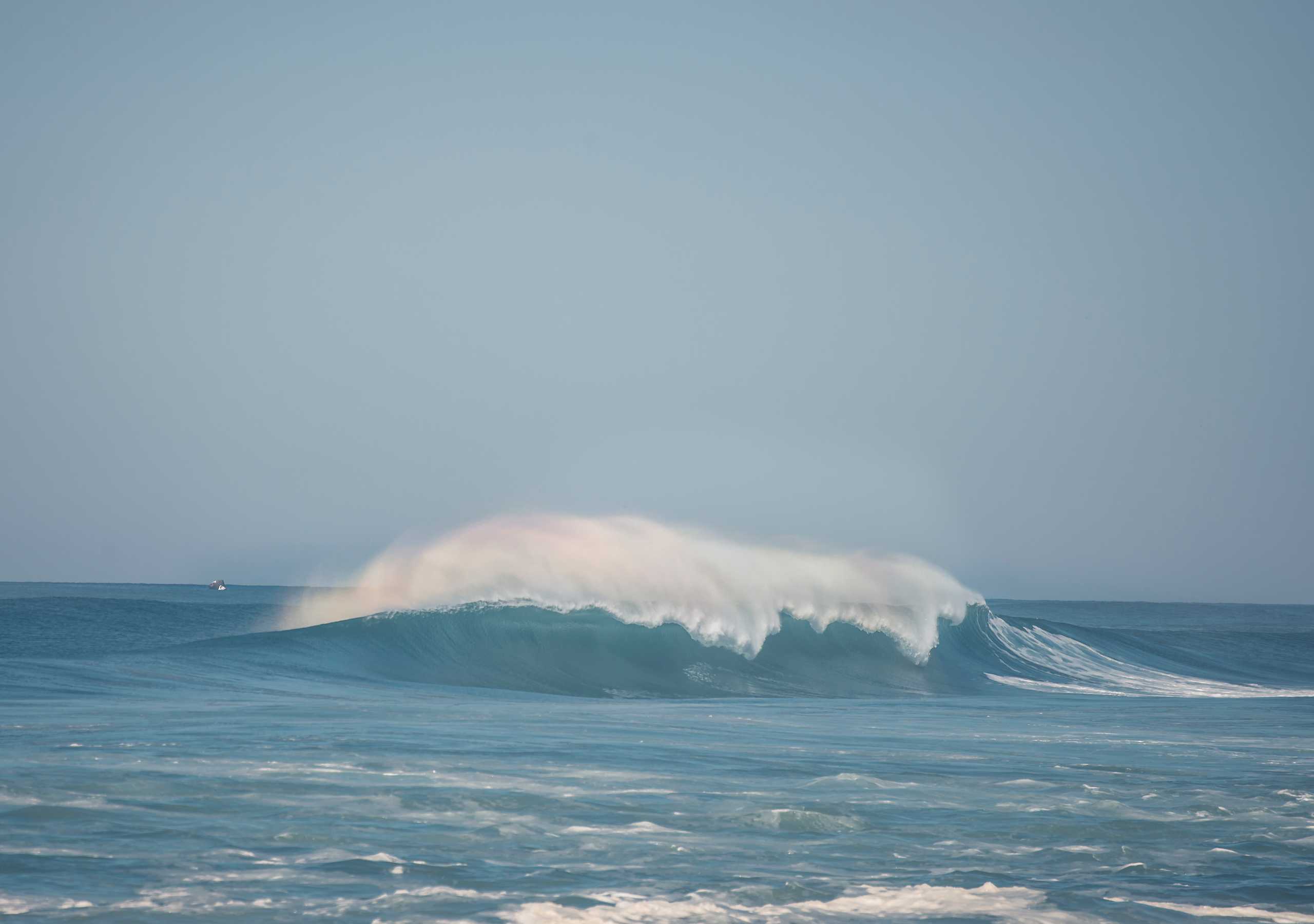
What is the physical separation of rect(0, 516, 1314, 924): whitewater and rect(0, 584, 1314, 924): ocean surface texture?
0.03m

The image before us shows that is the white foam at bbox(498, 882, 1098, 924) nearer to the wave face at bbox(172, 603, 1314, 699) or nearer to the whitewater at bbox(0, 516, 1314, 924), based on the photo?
the whitewater at bbox(0, 516, 1314, 924)

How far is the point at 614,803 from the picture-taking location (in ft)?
22.1

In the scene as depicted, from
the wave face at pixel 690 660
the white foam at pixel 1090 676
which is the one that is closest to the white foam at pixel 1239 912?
the wave face at pixel 690 660

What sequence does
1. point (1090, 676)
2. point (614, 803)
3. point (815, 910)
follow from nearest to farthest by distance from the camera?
point (815, 910) < point (614, 803) < point (1090, 676)

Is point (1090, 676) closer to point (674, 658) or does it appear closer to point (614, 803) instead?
point (674, 658)

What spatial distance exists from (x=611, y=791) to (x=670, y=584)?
1669 centimetres

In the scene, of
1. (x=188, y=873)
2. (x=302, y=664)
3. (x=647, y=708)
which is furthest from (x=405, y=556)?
(x=188, y=873)

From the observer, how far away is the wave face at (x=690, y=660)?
1755cm

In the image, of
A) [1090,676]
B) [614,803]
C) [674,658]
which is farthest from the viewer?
[1090,676]

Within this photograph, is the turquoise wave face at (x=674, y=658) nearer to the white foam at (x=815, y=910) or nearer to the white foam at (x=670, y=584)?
the white foam at (x=670, y=584)

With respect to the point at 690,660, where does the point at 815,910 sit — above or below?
below

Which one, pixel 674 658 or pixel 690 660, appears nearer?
pixel 674 658

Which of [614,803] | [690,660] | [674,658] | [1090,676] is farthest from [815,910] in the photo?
[1090,676]

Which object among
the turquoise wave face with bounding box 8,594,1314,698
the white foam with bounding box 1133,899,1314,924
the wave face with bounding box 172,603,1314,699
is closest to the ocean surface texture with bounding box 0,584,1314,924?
the white foam with bounding box 1133,899,1314,924
